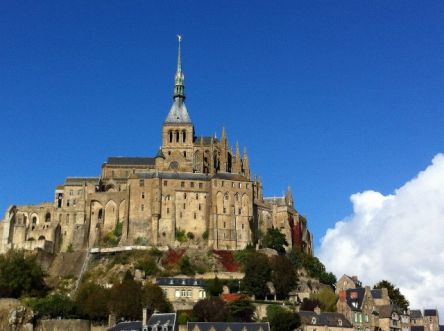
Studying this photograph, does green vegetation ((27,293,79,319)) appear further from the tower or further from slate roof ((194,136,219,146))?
slate roof ((194,136,219,146))

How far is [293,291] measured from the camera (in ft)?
287

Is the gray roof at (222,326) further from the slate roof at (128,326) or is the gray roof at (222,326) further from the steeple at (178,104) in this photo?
the steeple at (178,104)

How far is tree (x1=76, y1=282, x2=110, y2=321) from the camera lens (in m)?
76.9

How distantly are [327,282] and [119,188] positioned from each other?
112 ft

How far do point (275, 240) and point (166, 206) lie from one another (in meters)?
15.9

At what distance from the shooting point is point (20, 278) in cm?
8775

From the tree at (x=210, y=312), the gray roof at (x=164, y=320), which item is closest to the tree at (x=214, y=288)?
the tree at (x=210, y=312)

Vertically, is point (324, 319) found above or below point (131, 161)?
below

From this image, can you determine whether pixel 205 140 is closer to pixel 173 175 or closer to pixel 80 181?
pixel 173 175

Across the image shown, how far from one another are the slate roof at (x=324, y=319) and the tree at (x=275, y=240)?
72.2ft

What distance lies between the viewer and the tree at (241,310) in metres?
74.8

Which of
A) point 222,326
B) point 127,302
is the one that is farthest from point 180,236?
point 222,326

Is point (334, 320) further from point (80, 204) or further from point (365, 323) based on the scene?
point (80, 204)

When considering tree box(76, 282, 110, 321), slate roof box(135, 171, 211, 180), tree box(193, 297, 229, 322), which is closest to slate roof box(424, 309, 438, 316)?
slate roof box(135, 171, 211, 180)
